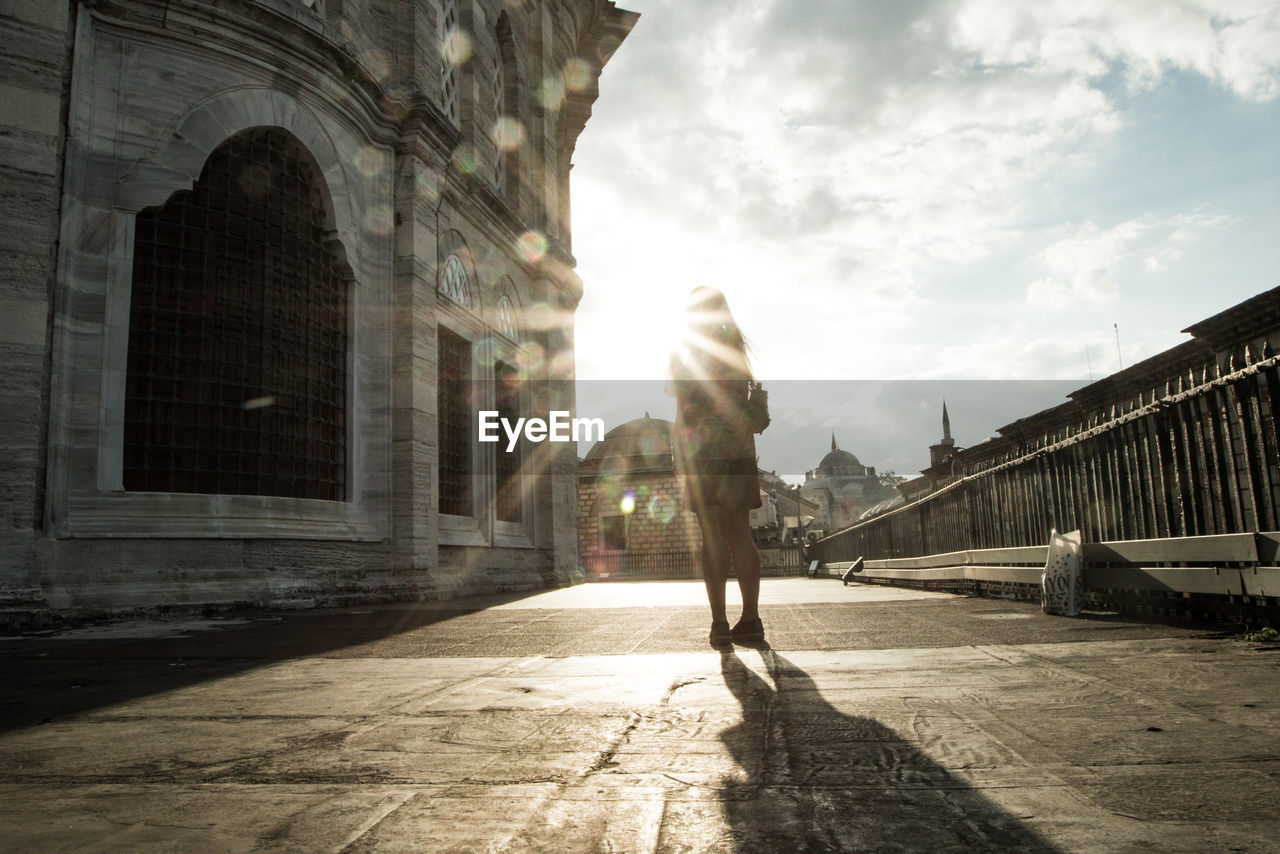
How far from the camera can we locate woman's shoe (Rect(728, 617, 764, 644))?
4.39m

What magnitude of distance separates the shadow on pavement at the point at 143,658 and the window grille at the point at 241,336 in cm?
267

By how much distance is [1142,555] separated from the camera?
4.97 metres

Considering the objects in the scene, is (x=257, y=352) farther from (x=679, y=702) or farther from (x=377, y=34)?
(x=679, y=702)

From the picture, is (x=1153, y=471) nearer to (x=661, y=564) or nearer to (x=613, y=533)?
(x=661, y=564)

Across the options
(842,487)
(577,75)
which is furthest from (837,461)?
(577,75)

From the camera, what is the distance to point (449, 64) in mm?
14875

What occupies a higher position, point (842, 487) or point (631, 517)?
point (842, 487)

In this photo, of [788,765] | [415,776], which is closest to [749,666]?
[788,765]

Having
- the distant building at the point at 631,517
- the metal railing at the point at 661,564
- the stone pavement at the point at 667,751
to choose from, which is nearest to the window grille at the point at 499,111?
the stone pavement at the point at 667,751

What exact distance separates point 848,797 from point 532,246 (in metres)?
16.5

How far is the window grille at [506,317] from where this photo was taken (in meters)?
16.1

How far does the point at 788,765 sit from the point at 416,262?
1117 cm

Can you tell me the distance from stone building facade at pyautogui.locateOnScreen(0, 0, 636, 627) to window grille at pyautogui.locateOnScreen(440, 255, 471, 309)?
67mm

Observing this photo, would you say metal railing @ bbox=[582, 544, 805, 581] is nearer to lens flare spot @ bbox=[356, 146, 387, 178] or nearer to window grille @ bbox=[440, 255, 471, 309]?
window grille @ bbox=[440, 255, 471, 309]
